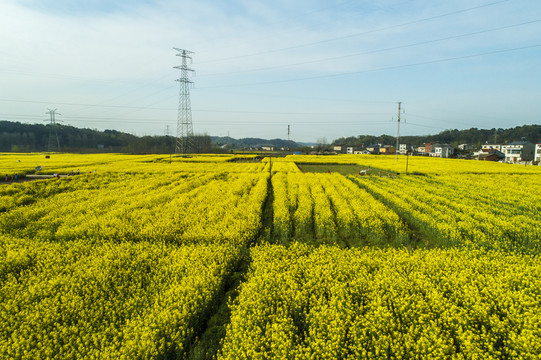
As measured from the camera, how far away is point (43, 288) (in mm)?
7590

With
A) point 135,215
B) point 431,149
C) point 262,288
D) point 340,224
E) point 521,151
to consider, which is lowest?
point 340,224

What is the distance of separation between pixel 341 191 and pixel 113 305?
63.3 feet

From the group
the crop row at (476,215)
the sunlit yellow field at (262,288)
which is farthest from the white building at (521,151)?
the sunlit yellow field at (262,288)

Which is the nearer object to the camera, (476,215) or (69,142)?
(476,215)

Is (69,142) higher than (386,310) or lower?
higher

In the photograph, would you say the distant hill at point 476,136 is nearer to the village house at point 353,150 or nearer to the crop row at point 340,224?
the village house at point 353,150

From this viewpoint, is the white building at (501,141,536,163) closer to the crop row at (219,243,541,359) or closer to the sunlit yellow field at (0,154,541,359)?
the sunlit yellow field at (0,154,541,359)

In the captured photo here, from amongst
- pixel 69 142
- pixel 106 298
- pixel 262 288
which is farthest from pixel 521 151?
pixel 69 142

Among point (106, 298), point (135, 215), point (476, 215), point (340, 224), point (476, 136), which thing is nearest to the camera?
point (106, 298)

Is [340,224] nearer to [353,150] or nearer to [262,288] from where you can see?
[262,288]

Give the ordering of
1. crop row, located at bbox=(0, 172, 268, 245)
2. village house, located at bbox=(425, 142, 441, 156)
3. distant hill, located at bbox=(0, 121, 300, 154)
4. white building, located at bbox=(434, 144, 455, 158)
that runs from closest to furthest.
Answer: crop row, located at bbox=(0, 172, 268, 245)
distant hill, located at bbox=(0, 121, 300, 154)
white building, located at bbox=(434, 144, 455, 158)
village house, located at bbox=(425, 142, 441, 156)

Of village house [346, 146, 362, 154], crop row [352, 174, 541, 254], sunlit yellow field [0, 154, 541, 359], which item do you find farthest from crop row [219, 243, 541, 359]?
village house [346, 146, 362, 154]

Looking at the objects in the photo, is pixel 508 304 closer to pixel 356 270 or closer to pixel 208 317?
pixel 356 270

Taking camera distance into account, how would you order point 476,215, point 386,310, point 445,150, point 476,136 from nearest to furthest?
point 386,310 → point 476,215 → point 445,150 → point 476,136
